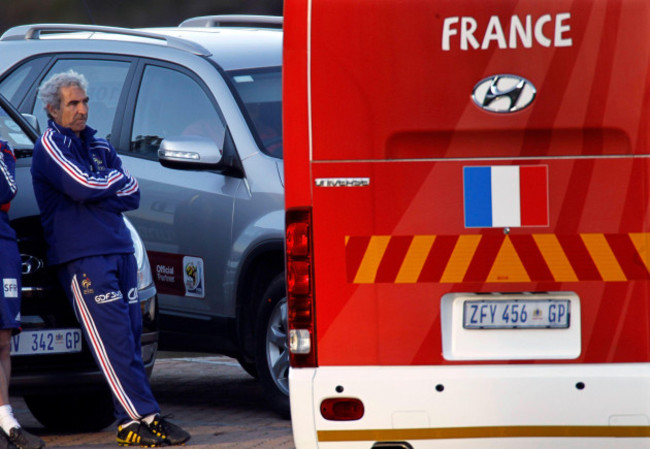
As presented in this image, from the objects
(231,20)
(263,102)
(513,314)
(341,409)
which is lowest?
(341,409)

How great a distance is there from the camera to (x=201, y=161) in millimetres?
7816

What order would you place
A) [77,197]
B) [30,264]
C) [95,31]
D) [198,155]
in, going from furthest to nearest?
[95,31]
[198,155]
[30,264]
[77,197]

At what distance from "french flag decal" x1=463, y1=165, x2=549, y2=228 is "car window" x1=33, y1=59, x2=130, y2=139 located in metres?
4.13

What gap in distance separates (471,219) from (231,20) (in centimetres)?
555

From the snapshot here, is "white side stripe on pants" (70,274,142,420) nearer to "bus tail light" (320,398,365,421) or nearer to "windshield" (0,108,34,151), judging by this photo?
"windshield" (0,108,34,151)

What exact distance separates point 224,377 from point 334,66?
5441mm

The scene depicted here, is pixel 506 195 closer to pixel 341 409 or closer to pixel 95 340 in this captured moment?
pixel 341 409

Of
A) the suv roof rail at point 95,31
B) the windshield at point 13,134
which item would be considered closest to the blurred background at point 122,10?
the suv roof rail at point 95,31

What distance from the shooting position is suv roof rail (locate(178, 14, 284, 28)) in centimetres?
998

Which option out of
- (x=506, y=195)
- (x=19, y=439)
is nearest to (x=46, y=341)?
(x=19, y=439)

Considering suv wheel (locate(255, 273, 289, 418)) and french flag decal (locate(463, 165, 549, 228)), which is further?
suv wheel (locate(255, 273, 289, 418))

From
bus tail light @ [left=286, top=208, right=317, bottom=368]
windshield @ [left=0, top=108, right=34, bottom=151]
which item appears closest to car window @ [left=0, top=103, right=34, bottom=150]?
windshield @ [left=0, top=108, right=34, bottom=151]

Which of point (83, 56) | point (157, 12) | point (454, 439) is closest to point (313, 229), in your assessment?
point (454, 439)

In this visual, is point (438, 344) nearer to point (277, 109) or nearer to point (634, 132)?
point (634, 132)
